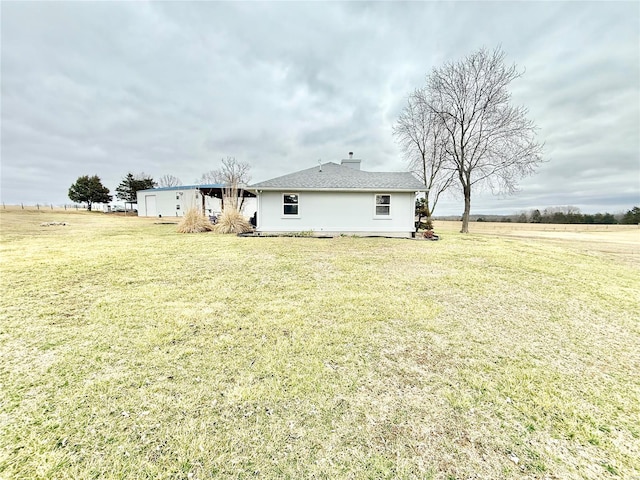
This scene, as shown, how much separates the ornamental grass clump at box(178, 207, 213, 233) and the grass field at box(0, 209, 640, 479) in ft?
28.3

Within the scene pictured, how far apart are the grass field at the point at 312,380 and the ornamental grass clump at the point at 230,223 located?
339 inches

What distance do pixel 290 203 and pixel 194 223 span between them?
5.67 meters

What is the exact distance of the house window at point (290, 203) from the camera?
13.6 metres

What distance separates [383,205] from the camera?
13727 millimetres

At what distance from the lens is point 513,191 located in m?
18.2

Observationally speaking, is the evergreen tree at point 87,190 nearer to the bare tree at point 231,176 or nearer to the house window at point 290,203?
the bare tree at point 231,176

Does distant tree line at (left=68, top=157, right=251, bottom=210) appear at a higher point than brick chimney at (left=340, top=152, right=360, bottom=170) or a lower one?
higher

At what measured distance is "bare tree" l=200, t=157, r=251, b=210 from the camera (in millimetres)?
14525

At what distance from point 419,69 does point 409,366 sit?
22.2 m

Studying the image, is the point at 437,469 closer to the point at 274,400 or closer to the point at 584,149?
the point at 274,400

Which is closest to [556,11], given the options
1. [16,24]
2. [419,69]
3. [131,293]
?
[419,69]

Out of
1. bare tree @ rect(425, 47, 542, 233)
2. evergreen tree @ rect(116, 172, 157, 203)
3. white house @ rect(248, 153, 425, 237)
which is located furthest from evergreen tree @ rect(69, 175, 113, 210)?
bare tree @ rect(425, 47, 542, 233)

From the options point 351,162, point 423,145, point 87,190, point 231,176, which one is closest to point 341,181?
point 351,162

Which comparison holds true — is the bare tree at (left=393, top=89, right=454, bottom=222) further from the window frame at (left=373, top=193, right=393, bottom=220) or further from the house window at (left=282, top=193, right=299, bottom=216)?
the house window at (left=282, top=193, right=299, bottom=216)
